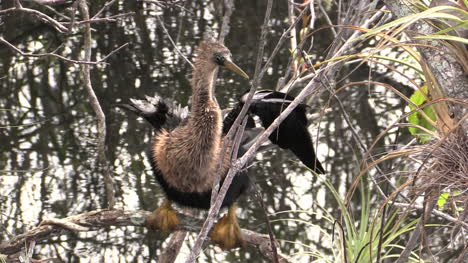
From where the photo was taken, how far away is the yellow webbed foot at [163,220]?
344 cm

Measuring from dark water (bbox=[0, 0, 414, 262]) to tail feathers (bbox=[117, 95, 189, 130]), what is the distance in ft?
3.08

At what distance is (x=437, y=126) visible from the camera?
6.85ft

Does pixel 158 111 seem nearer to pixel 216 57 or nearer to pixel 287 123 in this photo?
pixel 216 57

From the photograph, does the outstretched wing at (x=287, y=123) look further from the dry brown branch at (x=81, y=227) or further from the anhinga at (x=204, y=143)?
the dry brown branch at (x=81, y=227)

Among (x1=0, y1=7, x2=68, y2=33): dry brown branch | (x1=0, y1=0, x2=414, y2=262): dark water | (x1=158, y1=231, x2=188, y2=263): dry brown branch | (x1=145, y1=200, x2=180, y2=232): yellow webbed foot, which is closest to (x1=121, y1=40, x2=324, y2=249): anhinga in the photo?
(x1=145, y1=200, x2=180, y2=232): yellow webbed foot

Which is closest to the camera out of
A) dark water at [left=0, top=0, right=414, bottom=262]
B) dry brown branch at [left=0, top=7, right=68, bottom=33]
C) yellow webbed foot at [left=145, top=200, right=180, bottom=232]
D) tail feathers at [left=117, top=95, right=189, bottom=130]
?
dry brown branch at [left=0, top=7, right=68, bottom=33]

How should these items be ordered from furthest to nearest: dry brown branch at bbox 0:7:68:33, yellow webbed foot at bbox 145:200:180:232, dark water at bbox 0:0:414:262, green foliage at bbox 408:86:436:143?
dark water at bbox 0:0:414:262 < yellow webbed foot at bbox 145:200:180:232 < dry brown branch at bbox 0:7:68:33 < green foliage at bbox 408:86:436:143

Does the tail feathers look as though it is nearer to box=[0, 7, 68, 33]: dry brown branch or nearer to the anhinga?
the anhinga

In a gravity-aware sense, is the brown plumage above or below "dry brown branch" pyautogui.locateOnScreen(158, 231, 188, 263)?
above

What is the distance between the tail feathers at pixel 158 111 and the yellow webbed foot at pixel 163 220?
397 millimetres

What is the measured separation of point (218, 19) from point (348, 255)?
2834 mm

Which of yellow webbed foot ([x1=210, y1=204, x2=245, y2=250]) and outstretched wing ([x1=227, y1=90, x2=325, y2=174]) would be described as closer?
outstretched wing ([x1=227, y1=90, x2=325, y2=174])

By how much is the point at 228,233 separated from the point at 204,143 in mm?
489

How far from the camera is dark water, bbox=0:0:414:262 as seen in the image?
4512mm
